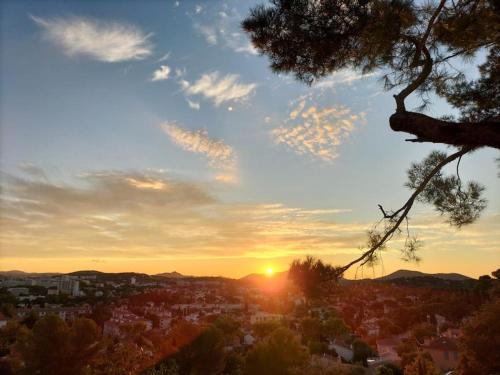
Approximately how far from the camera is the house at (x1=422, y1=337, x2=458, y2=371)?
3016 centimetres

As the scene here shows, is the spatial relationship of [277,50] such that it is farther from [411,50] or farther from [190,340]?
[190,340]

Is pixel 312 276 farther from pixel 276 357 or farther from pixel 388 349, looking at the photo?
pixel 388 349

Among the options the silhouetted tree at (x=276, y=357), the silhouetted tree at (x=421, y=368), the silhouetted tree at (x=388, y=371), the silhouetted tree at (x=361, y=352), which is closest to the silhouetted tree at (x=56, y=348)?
the silhouetted tree at (x=276, y=357)

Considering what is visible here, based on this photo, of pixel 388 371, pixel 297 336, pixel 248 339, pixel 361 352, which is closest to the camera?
pixel 388 371

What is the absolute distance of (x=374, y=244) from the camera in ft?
16.3

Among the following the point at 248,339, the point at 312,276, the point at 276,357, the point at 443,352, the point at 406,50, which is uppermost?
the point at 406,50

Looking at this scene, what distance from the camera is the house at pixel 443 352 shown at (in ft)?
98.9

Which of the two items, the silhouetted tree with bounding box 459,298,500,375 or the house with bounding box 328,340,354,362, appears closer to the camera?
the silhouetted tree with bounding box 459,298,500,375

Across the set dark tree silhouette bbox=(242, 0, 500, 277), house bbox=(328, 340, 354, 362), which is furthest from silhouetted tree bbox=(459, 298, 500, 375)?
house bbox=(328, 340, 354, 362)

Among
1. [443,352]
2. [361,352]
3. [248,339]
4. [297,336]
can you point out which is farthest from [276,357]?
[248,339]

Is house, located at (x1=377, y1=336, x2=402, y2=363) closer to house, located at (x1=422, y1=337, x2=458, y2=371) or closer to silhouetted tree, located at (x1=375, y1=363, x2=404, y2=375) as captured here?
house, located at (x1=422, y1=337, x2=458, y2=371)

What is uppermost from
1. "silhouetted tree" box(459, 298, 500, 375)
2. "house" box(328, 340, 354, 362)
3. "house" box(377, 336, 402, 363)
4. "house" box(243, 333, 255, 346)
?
"silhouetted tree" box(459, 298, 500, 375)

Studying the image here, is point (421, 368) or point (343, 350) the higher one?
point (421, 368)

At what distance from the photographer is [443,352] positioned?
30766mm
